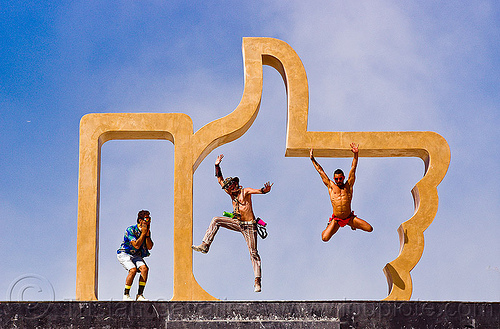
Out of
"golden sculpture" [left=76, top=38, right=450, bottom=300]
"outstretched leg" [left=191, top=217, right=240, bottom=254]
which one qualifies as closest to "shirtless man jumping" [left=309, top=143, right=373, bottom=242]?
"golden sculpture" [left=76, top=38, right=450, bottom=300]

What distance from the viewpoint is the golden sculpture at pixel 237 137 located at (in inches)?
627

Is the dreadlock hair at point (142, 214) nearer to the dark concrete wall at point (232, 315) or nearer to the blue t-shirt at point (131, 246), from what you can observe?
the blue t-shirt at point (131, 246)

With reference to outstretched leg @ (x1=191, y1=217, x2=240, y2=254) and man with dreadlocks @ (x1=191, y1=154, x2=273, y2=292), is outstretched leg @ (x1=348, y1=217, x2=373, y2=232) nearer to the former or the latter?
man with dreadlocks @ (x1=191, y1=154, x2=273, y2=292)

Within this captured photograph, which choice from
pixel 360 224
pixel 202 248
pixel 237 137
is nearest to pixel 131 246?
pixel 202 248

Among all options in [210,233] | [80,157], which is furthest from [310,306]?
[80,157]

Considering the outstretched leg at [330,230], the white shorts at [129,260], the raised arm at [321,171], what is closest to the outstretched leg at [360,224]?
the outstretched leg at [330,230]

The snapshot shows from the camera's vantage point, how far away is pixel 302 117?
1670cm

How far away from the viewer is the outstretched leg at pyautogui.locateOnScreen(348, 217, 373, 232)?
1641 cm

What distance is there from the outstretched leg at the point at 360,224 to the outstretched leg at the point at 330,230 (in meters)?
0.28

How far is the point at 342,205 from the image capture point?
1641 cm

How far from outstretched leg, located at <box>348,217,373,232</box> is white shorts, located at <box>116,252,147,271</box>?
4.18 metres

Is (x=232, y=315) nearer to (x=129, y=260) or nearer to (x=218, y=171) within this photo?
(x=129, y=260)

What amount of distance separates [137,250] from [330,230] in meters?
3.82

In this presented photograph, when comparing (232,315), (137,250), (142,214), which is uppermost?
(142,214)
